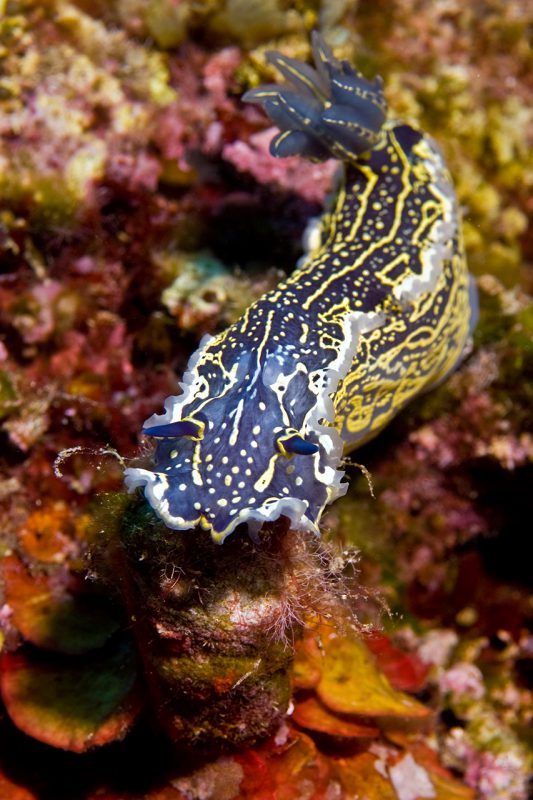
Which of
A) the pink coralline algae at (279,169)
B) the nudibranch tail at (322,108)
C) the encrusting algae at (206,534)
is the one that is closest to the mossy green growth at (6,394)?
the encrusting algae at (206,534)

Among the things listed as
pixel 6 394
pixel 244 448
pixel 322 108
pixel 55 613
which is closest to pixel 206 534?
pixel 244 448

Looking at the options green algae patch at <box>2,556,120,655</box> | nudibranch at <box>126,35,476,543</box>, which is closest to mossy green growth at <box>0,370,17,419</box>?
green algae patch at <box>2,556,120,655</box>

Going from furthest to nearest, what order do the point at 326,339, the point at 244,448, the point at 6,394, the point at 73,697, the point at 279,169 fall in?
the point at 279,169 → the point at 6,394 → the point at 73,697 → the point at 326,339 → the point at 244,448

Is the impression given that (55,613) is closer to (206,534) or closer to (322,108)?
(206,534)

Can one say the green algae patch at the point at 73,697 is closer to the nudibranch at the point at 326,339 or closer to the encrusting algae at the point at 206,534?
the encrusting algae at the point at 206,534

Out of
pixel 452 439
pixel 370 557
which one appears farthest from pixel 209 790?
pixel 452 439

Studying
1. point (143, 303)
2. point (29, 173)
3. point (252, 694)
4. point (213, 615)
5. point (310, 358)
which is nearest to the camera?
point (213, 615)

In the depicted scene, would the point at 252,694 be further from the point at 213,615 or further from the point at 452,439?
the point at 452,439
